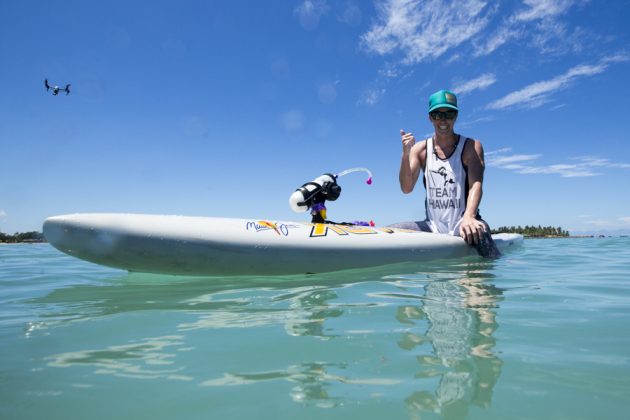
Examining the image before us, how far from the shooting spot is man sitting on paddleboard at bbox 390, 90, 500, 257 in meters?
4.79

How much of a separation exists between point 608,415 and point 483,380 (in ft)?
1.10

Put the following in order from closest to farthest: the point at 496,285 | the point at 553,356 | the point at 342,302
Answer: the point at 553,356 < the point at 342,302 < the point at 496,285

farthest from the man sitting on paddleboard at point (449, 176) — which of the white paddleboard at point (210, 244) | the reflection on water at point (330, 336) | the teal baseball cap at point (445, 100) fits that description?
the reflection on water at point (330, 336)

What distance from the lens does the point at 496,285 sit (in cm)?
311

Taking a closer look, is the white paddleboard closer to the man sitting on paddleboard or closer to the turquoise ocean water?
the turquoise ocean water

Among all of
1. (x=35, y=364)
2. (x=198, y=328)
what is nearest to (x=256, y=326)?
(x=198, y=328)

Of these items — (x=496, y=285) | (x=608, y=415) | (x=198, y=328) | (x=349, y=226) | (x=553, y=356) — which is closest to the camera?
(x=608, y=415)

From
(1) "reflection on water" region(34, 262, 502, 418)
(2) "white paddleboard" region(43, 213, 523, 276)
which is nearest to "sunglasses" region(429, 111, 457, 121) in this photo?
(2) "white paddleboard" region(43, 213, 523, 276)

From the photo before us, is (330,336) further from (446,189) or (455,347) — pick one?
(446,189)

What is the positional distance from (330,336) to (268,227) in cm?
210

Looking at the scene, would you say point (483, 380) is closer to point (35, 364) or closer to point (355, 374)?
point (355, 374)

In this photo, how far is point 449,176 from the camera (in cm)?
499

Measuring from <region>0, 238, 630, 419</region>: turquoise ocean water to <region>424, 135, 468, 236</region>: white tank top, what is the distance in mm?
2120

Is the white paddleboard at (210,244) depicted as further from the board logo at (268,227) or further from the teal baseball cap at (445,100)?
the teal baseball cap at (445,100)
